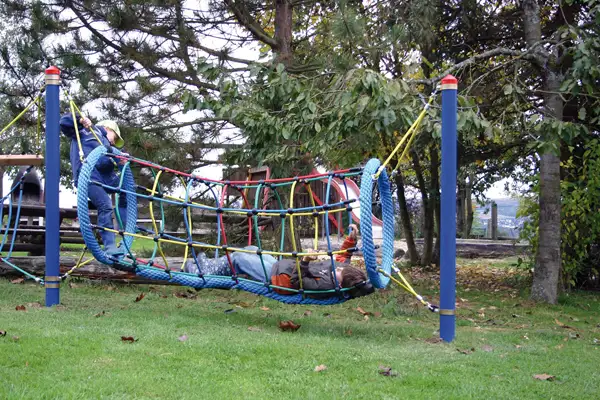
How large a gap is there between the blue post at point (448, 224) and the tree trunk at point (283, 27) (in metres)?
→ 4.66

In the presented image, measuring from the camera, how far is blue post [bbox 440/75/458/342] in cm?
505

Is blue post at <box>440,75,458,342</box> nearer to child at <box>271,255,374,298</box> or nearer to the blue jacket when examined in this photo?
child at <box>271,255,374,298</box>

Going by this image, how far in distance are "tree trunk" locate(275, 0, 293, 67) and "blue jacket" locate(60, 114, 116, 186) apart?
11.8 ft

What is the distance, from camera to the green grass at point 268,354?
344 centimetres

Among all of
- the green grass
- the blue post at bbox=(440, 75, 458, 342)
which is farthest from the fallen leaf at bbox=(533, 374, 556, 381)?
the blue post at bbox=(440, 75, 458, 342)

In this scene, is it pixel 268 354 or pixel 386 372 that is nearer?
pixel 386 372

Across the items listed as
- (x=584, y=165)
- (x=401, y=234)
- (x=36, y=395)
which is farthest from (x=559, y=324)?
(x=401, y=234)

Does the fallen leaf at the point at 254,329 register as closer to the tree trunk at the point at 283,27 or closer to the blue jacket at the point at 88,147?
the blue jacket at the point at 88,147

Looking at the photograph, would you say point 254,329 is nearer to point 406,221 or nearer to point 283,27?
point 283,27

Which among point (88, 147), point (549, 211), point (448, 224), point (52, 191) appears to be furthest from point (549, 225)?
point (52, 191)

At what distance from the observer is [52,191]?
6113 mm

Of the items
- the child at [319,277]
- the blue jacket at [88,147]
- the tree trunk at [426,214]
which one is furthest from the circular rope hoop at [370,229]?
the tree trunk at [426,214]

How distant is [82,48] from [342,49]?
354 cm

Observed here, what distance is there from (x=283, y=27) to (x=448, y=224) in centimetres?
533
